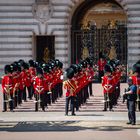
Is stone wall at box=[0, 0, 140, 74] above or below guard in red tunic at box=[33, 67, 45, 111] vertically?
above

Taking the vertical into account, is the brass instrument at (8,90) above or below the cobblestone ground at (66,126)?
above

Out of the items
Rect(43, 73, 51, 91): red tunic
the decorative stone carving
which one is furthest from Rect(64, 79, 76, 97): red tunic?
the decorative stone carving

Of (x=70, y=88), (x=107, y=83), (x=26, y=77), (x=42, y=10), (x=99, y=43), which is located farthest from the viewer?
(x=99, y=43)

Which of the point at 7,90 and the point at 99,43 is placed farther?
the point at 99,43

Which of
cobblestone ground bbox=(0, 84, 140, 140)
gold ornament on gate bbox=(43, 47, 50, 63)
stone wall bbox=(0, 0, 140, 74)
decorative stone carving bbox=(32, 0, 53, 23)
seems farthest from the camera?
gold ornament on gate bbox=(43, 47, 50, 63)

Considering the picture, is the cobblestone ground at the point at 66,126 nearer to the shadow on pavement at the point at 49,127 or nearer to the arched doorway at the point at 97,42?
the shadow on pavement at the point at 49,127

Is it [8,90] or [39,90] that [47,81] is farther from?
[8,90]

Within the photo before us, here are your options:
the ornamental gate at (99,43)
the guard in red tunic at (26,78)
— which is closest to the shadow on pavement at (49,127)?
the guard in red tunic at (26,78)

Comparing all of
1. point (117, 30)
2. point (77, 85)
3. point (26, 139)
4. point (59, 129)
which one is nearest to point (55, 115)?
point (77, 85)

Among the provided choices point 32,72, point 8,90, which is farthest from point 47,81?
point 32,72

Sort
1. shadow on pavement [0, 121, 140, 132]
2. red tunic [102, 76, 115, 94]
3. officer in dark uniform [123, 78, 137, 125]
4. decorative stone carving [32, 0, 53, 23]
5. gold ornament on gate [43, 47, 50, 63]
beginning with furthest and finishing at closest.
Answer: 1. gold ornament on gate [43, 47, 50, 63]
2. decorative stone carving [32, 0, 53, 23]
3. red tunic [102, 76, 115, 94]
4. officer in dark uniform [123, 78, 137, 125]
5. shadow on pavement [0, 121, 140, 132]

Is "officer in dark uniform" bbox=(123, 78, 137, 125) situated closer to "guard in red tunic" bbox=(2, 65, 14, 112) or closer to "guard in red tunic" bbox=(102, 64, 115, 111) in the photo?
"guard in red tunic" bbox=(102, 64, 115, 111)

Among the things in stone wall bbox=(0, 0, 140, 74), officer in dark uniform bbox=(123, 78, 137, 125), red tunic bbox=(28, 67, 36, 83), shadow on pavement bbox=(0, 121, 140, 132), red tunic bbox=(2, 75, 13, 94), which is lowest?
shadow on pavement bbox=(0, 121, 140, 132)

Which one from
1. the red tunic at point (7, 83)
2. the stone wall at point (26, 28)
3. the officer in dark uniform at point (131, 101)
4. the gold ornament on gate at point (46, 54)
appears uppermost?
the stone wall at point (26, 28)
